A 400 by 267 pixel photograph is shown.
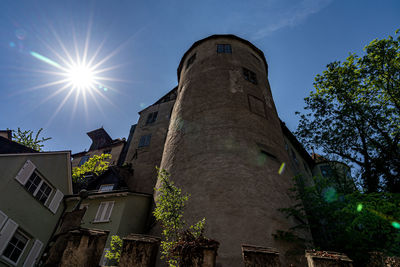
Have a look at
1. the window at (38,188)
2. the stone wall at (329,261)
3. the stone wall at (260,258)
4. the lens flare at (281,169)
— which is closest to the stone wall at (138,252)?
the stone wall at (260,258)

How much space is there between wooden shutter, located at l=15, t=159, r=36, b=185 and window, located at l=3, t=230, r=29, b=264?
2377mm

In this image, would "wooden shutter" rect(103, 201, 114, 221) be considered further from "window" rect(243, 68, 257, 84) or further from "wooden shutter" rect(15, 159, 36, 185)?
"window" rect(243, 68, 257, 84)

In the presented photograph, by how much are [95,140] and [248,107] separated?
31110 mm

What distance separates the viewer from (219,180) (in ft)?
35.8

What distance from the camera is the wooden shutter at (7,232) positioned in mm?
10203

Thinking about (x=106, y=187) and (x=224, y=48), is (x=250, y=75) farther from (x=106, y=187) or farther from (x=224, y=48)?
(x=106, y=187)

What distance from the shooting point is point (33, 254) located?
461 inches

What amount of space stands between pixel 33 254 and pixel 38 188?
126 inches

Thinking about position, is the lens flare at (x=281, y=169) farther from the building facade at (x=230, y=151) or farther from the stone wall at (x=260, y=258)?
the stone wall at (x=260, y=258)

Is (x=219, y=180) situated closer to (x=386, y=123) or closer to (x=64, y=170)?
(x=64, y=170)

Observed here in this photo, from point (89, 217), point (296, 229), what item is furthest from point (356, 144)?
point (89, 217)

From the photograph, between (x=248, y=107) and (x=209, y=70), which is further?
(x=209, y=70)

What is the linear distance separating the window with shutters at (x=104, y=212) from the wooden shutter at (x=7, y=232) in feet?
13.7

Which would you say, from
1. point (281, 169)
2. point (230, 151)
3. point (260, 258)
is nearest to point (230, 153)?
point (230, 151)
